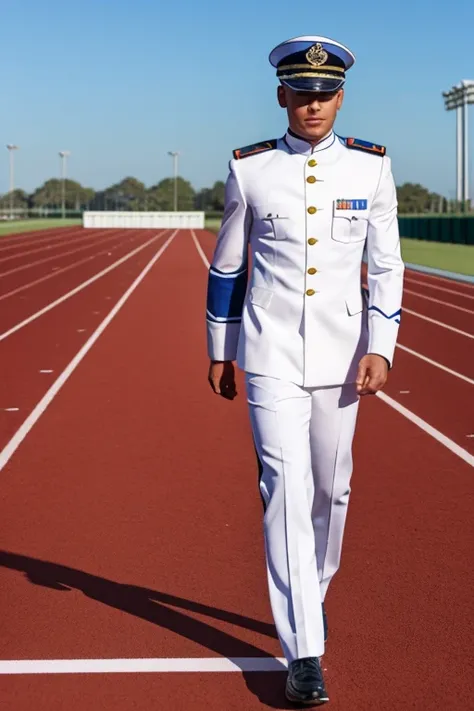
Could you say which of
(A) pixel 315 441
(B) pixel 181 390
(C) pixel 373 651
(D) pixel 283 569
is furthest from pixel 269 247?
(B) pixel 181 390

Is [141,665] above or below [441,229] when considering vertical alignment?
below

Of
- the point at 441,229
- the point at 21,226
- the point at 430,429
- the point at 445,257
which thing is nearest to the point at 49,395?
the point at 430,429

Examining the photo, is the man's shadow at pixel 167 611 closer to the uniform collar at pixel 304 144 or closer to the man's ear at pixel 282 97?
the uniform collar at pixel 304 144

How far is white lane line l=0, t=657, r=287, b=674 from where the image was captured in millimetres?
4555

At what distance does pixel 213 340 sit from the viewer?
4598 millimetres

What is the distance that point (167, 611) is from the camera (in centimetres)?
529

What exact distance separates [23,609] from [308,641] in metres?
1.58

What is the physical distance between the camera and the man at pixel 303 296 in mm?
4332

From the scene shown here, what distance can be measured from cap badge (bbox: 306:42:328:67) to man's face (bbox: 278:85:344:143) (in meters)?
0.11

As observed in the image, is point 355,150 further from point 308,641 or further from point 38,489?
point 38,489

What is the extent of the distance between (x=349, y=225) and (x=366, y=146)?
12.5 inches

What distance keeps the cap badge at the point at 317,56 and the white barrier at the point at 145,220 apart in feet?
356

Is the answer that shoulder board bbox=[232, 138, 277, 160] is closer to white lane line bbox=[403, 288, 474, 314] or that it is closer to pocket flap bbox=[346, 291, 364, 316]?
pocket flap bbox=[346, 291, 364, 316]

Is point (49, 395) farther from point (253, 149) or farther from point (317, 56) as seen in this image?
point (317, 56)
